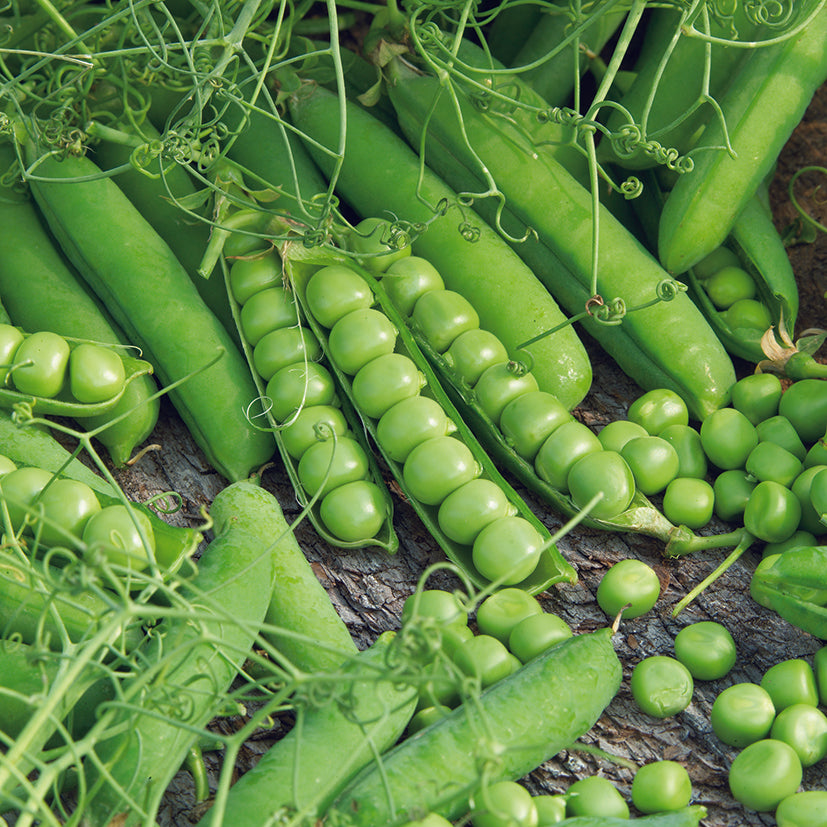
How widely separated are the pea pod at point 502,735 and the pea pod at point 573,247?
2.88ft

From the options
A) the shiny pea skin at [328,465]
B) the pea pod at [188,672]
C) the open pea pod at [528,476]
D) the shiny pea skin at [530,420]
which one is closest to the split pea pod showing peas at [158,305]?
the shiny pea skin at [328,465]

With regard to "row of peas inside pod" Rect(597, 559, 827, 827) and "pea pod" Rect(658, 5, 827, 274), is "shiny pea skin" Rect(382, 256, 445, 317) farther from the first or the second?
"row of peas inside pod" Rect(597, 559, 827, 827)

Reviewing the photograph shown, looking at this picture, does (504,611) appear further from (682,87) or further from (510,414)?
(682,87)

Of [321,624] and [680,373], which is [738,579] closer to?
[680,373]

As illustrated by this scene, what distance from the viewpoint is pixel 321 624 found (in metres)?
1.90

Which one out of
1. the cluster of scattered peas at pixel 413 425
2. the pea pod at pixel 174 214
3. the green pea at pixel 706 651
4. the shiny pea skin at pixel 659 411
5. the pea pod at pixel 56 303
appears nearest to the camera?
the green pea at pixel 706 651

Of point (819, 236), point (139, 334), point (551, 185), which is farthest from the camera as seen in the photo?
point (819, 236)

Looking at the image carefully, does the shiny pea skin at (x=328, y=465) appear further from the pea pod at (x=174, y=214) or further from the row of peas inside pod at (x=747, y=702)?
the row of peas inside pod at (x=747, y=702)

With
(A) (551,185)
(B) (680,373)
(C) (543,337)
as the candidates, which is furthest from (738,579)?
(A) (551,185)

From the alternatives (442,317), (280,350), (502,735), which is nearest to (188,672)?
(502,735)

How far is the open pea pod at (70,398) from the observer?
6.76ft

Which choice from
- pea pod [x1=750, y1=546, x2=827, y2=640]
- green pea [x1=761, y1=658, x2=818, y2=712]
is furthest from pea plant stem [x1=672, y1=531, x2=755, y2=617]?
green pea [x1=761, y1=658, x2=818, y2=712]

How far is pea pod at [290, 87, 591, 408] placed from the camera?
93.4 inches

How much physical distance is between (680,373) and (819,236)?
807 millimetres
